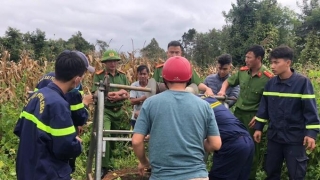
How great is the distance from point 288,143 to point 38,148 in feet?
8.60

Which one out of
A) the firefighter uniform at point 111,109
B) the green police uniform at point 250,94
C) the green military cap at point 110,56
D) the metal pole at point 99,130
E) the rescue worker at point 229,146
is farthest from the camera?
the firefighter uniform at point 111,109

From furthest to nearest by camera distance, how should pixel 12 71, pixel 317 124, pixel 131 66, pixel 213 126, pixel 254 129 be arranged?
pixel 131 66 < pixel 12 71 < pixel 254 129 < pixel 317 124 < pixel 213 126

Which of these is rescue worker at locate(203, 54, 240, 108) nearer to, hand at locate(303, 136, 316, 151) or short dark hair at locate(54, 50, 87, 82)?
hand at locate(303, 136, 316, 151)

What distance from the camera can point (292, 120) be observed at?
12.1 ft

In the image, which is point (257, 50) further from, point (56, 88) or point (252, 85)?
point (56, 88)

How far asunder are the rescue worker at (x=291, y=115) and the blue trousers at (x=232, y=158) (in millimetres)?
574


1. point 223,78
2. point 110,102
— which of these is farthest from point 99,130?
point 223,78

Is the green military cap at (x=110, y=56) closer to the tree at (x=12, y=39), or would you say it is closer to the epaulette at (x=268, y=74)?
the epaulette at (x=268, y=74)

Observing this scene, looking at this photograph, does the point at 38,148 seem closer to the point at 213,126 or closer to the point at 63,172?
the point at 63,172

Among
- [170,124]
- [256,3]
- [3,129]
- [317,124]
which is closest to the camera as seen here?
[170,124]

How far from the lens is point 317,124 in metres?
3.55

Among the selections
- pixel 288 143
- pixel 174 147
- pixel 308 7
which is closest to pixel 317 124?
pixel 288 143

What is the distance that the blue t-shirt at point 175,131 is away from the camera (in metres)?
2.19

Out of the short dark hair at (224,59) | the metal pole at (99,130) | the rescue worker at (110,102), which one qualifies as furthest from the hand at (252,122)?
the metal pole at (99,130)
